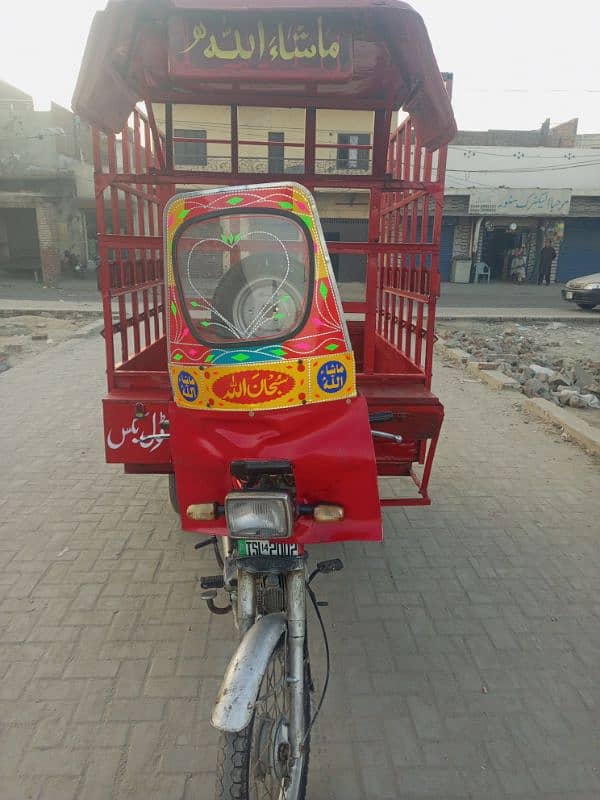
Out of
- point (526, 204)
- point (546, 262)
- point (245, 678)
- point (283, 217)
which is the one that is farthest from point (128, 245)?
point (546, 262)

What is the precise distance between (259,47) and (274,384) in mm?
1521

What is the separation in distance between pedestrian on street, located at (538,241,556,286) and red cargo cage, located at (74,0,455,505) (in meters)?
24.5

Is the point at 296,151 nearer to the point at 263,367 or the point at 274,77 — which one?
the point at 274,77

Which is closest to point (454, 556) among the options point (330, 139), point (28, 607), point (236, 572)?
point (236, 572)

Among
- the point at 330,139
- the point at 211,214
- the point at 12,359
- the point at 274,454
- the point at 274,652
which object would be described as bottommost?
the point at 12,359

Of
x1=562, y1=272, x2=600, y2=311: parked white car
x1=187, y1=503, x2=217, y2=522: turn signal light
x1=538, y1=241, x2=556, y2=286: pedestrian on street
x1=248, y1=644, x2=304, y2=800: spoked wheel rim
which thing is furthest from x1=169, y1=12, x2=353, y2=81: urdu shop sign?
x1=538, y1=241, x2=556, y2=286: pedestrian on street

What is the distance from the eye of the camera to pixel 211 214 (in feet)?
6.74

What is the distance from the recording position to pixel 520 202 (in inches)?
1008

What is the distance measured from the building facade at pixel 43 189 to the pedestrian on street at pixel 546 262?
66.0ft

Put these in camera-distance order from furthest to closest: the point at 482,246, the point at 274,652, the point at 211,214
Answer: the point at 482,246 → the point at 211,214 → the point at 274,652

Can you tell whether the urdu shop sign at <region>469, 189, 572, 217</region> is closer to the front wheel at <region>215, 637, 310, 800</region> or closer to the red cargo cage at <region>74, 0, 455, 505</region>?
the red cargo cage at <region>74, 0, 455, 505</region>

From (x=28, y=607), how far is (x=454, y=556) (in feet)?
8.54

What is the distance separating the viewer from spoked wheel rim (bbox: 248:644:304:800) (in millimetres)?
1857

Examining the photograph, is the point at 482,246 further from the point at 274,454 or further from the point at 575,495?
the point at 274,454
